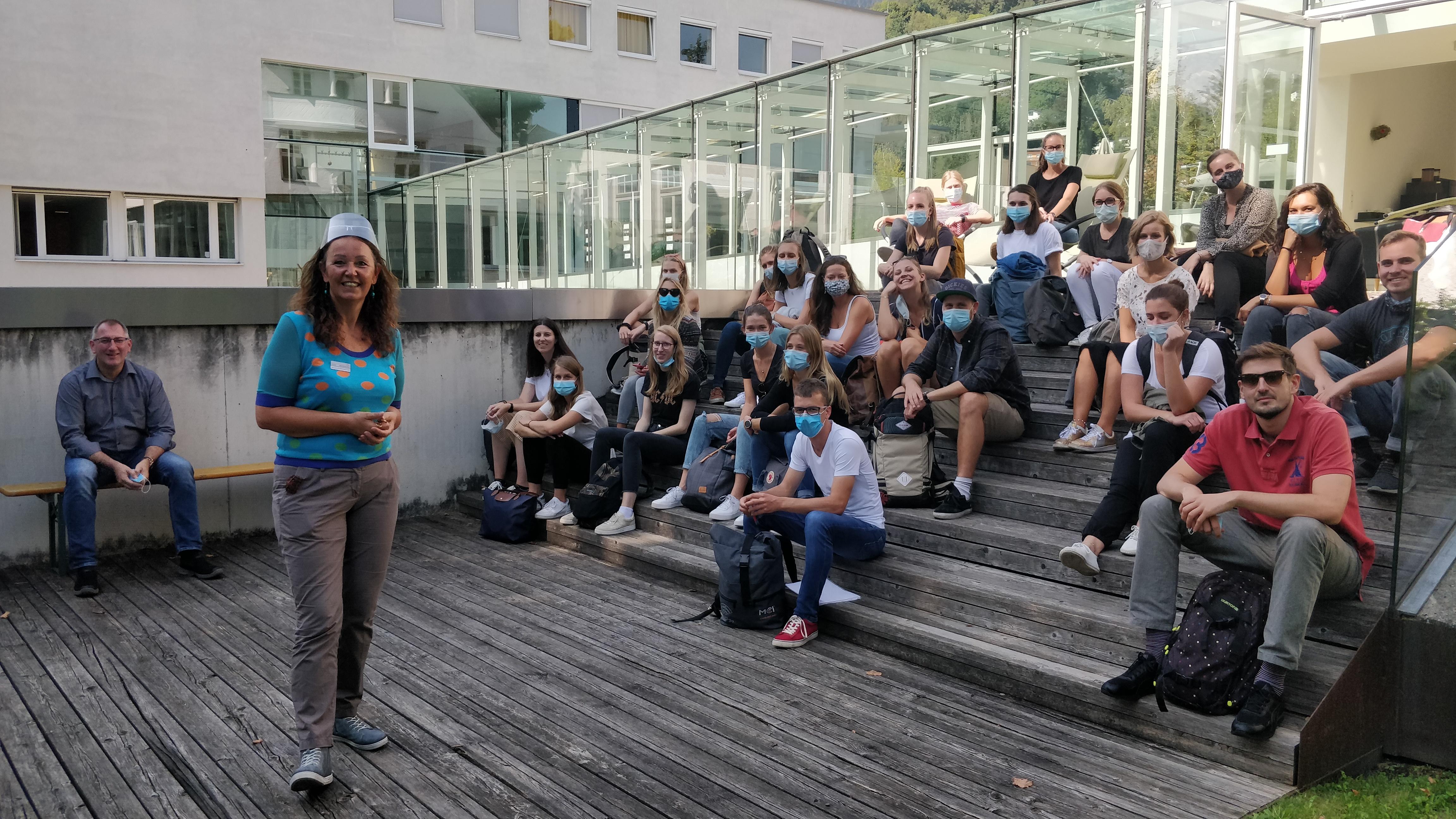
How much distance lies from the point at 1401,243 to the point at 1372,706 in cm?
243

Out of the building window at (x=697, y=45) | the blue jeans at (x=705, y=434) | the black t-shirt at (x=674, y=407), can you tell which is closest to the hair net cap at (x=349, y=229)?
the blue jeans at (x=705, y=434)

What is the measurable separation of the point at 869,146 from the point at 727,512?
5.52 meters

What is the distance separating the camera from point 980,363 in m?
6.42

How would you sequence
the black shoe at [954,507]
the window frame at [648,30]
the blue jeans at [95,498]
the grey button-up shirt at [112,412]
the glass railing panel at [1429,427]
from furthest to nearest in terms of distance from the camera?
1. the window frame at [648,30]
2. the grey button-up shirt at [112,412]
3. the blue jeans at [95,498]
4. the black shoe at [954,507]
5. the glass railing panel at [1429,427]

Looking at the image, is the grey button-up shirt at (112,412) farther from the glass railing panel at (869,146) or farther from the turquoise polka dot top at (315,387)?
the glass railing panel at (869,146)

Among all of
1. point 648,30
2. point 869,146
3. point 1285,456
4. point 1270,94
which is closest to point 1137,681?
point 1285,456

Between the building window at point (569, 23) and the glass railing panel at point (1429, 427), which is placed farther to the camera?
the building window at point (569, 23)

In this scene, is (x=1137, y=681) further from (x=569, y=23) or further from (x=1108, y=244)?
(x=569, y=23)

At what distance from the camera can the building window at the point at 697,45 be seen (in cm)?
→ 2616

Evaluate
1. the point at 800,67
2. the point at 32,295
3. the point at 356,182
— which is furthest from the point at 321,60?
the point at 32,295

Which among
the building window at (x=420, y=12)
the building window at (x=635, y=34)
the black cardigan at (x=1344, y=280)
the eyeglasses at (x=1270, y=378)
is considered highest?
the building window at (x=635, y=34)

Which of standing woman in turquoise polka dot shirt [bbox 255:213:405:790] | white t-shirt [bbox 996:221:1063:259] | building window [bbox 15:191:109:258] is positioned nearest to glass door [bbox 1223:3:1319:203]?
white t-shirt [bbox 996:221:1063:259]

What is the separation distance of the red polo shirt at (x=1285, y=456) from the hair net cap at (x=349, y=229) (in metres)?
3.36

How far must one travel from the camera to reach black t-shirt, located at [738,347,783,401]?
747cm
